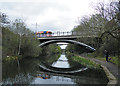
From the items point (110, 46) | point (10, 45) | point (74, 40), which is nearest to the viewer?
point (110, 46)

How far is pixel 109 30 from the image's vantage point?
12.0 metres

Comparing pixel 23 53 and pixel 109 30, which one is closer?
pixel 109 30

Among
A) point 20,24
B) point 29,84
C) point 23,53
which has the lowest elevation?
point 23,53

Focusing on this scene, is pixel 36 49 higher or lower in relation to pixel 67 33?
lower

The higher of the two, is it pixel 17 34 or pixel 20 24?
pixel 20 24

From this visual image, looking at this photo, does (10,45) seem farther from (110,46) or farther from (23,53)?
(110,46)

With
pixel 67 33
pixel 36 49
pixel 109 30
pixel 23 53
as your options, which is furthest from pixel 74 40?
pixel 109 30

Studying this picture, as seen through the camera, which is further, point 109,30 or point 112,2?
point 109,30

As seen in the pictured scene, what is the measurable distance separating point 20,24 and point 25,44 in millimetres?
4686

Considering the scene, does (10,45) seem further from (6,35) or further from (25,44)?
(25,44)

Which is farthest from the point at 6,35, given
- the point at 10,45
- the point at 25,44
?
the point at 25,44

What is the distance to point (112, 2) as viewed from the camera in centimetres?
1120

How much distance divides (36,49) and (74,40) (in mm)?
13778

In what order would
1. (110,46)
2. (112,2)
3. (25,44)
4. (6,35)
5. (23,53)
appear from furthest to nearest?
(23,53) < (25,44) < (6,35) < (110,46) < (112,2)
